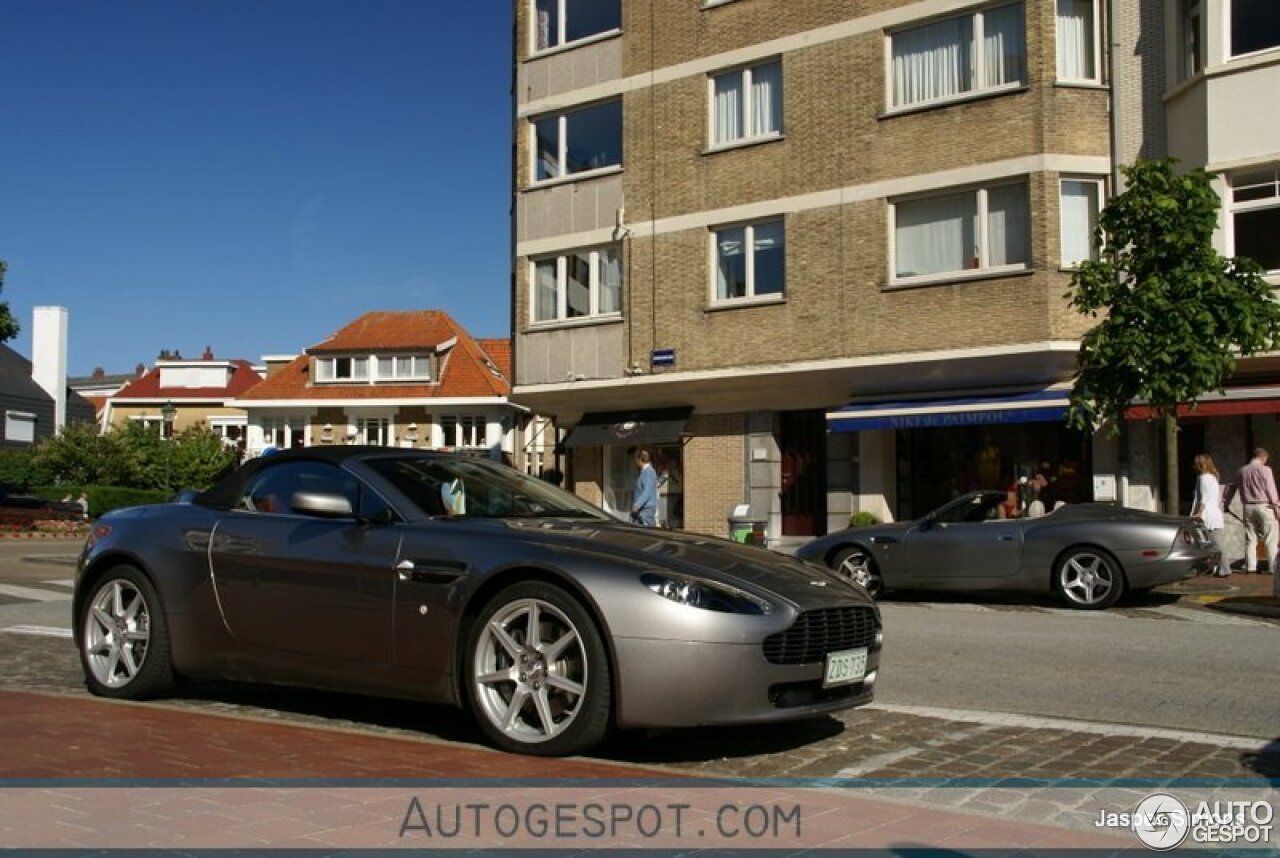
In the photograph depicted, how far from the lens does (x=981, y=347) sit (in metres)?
20.1

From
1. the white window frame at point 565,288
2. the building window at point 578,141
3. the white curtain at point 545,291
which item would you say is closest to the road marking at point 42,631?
the white window frame at point 565,288

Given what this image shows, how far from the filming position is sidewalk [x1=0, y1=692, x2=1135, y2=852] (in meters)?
3.96

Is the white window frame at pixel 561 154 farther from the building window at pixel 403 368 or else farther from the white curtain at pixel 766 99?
the building window at pixel 403 368

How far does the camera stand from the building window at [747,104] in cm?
2338

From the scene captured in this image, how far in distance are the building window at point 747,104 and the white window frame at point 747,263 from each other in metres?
1.60

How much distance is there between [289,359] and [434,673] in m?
64.6

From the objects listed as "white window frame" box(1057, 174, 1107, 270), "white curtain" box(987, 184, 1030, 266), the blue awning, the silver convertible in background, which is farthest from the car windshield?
"white curtain" box(987, 184, 1030, 266)

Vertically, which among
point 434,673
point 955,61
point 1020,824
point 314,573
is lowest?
point 1020,824

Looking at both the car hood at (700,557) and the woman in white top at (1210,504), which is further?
the woman in white top at (1210,504)

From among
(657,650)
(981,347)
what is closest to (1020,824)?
(657,650)

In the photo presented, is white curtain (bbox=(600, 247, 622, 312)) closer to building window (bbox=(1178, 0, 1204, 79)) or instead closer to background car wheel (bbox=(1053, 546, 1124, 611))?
building window (bbox=(1178, 0, 1204, 79))

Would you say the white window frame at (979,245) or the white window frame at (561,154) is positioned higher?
the white window frame at (561,154)

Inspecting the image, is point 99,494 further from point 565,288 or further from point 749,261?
point 749,261

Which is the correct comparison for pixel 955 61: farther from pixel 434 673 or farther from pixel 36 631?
pixel 434 673
